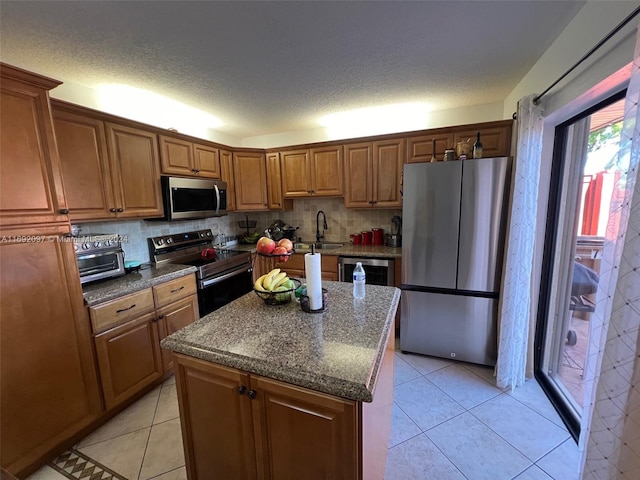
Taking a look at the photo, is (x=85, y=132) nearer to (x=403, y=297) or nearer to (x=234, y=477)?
(x=234, y=477)

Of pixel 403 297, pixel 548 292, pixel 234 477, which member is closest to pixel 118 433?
pixel 234 477

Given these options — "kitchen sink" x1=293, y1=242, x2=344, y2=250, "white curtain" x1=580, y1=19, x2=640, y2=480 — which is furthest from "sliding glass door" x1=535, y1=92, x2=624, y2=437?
"kitchen sink" x1=293, y1=242, x2=344, y2=250

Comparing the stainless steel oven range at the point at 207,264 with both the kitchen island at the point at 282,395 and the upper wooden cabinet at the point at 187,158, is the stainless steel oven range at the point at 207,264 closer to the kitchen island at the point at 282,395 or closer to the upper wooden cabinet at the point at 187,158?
the upper wooden cabinet at the point at 187,158

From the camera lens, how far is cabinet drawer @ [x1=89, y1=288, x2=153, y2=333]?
5.56ft

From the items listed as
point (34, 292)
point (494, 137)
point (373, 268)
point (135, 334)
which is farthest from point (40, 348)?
point (494, 137)

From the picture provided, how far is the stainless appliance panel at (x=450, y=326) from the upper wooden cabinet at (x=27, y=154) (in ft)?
8.60

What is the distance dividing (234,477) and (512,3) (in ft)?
8.38

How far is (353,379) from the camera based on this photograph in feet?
2.65

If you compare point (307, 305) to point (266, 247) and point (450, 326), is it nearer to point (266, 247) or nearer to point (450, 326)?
point (266, 247)

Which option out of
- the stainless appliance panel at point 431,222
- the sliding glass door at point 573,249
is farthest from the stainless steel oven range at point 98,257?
the sliding glass door at point 573,249

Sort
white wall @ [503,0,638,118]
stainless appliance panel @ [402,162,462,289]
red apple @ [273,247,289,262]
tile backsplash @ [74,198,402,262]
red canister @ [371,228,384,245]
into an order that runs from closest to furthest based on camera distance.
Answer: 1. white wall @ [503,0,638,118]
2. red apple @ [273,247,289,262]
3. stainless appliance panel @ [402,162,462,289]
4. tile backsplash @ [74,198,402,262]
5. red canister @ [371,228,384,245]

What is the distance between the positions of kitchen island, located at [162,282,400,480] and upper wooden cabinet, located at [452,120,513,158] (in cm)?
222

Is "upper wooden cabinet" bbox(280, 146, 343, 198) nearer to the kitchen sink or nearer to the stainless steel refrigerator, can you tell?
the kitchen sink

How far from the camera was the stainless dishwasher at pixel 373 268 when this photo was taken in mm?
2723
